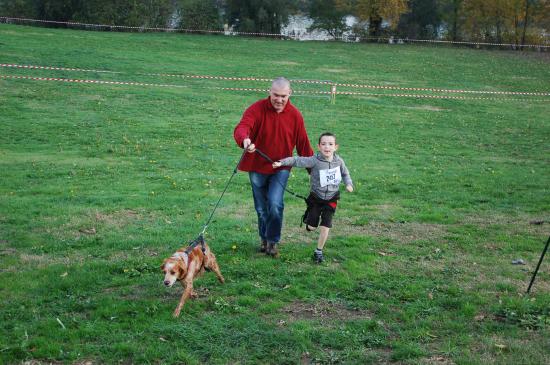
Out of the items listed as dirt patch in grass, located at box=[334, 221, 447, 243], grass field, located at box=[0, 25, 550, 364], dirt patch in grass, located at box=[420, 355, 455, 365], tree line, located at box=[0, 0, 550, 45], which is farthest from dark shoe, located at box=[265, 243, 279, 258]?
tree line, located at box=[0, 0, 550, 45]

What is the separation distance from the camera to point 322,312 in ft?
20.1

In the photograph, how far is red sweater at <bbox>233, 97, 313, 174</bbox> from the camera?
24.0 feet

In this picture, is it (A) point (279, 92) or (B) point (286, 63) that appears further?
(B) point (286, 63)

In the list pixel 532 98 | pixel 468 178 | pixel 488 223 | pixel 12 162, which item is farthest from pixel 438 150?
pixel 532 98

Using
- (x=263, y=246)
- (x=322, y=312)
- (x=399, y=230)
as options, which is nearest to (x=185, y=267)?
(x=322, y=312)

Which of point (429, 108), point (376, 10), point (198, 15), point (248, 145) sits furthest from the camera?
point (376, 10)

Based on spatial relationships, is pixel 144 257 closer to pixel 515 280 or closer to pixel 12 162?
pixel 515 280

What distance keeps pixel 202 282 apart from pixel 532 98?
2544 cm

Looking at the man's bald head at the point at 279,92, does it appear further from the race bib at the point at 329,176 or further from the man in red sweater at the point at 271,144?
the race bib at the point at 329,176

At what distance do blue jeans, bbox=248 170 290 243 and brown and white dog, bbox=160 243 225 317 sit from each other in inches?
49.9

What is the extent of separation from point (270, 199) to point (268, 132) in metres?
0.81

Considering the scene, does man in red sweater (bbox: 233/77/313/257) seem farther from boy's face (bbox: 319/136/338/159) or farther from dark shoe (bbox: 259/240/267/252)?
boy's face (bbox: 319/136/338/159)

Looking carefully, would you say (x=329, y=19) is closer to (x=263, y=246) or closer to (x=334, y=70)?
(x=334, y=70)

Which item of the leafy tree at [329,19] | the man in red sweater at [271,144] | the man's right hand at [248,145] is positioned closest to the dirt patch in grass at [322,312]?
the man in red sweater at [271,144]
